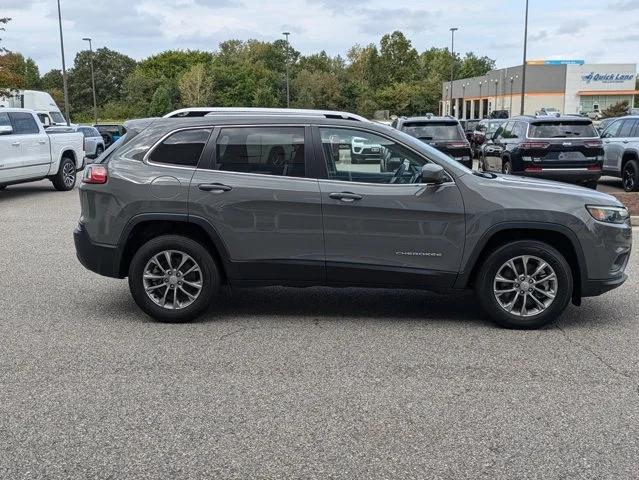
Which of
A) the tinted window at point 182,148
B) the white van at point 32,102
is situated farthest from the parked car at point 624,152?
the white van at point 32,102

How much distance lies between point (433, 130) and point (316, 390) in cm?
1309

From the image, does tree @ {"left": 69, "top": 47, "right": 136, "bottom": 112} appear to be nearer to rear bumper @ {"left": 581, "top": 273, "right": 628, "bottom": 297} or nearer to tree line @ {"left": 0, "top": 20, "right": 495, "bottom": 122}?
tree line @ {"left": 0, "top": 20, "right": 495, "bottom": 122}

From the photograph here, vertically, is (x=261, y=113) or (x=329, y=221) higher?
(x=261, y=113)

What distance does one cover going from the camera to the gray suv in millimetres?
5730

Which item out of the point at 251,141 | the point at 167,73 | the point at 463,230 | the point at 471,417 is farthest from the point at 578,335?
the point at 167,73

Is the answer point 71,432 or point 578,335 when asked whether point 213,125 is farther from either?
point 578,335

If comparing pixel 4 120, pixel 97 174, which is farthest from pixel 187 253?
pixel 4 120

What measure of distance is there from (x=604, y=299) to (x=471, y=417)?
3409mm

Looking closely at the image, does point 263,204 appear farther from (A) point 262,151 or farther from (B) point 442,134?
(B) point 442,134

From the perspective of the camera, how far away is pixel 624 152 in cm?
1588

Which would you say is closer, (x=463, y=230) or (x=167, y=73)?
(x=463, y=230)

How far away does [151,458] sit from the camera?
3.64 m

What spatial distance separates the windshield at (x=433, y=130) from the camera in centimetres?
1672

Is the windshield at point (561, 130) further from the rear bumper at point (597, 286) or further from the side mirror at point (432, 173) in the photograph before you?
the side mirror at point (432, 173)
